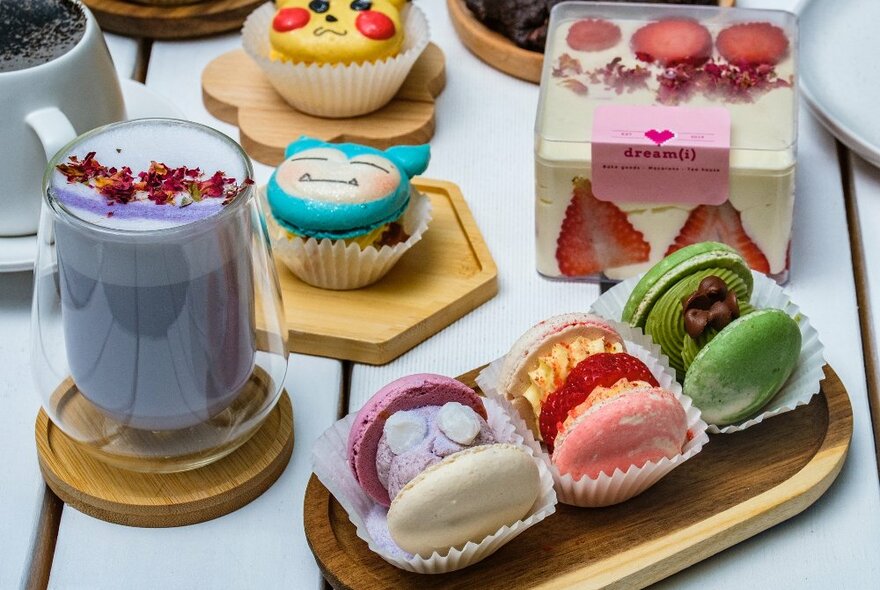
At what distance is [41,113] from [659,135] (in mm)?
553

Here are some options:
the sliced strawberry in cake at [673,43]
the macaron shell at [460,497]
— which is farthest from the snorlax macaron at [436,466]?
the sliced strawberry in cake at [673,43]

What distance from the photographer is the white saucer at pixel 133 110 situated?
1180 millimetres

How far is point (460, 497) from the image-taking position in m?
0.89

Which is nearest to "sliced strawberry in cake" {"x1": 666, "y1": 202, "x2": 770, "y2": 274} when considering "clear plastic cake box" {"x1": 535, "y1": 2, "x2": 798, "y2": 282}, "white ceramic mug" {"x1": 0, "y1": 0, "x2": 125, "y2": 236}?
"clear plastic cake box" {"x1": 535, "y1": 2, "x2": 798, "y2": 282}

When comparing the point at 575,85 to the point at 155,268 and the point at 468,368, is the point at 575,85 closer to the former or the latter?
the point at 468,368

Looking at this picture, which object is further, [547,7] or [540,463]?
[547,7]

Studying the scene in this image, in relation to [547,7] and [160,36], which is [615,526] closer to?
[547,7]

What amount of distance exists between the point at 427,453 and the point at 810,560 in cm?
32

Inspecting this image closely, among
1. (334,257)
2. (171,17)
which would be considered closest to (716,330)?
(334,257)

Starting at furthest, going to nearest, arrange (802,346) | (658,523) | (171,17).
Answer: (171,17) < (802,346) < (658,523)

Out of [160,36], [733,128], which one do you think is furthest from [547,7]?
[160,36]

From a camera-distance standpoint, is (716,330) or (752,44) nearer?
(716,330)

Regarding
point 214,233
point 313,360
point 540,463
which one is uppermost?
point 214,233

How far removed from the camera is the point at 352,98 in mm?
1433
